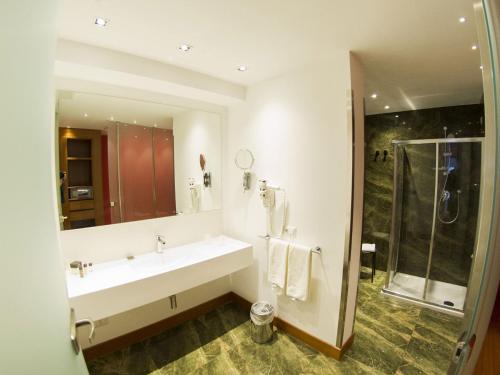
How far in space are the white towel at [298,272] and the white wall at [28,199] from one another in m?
1.74

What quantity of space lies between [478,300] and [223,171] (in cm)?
250

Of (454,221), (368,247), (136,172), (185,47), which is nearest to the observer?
(185,47)

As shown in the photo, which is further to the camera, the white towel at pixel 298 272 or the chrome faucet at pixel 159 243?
the chrome faucet at pixel 159 243

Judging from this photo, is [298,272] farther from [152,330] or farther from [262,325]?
[152,330]

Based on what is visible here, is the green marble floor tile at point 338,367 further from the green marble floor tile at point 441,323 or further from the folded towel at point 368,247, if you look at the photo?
the folded towel at point 368,247

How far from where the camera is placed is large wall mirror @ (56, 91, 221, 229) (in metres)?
1.91

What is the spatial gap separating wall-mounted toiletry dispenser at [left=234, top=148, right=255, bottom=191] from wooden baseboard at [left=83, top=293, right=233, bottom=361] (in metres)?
1.40

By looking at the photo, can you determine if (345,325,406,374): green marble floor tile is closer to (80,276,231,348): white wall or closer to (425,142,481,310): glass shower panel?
(425,142,481,310): glass shower panel

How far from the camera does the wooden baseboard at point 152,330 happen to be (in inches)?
80.6

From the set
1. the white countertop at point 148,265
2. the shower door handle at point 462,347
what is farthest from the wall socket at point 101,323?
the shower door handle at point 462,347

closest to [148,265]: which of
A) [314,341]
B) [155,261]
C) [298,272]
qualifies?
[155,261]

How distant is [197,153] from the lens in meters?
2.68

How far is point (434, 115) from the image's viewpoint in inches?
129

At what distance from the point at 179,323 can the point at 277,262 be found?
1.26m
